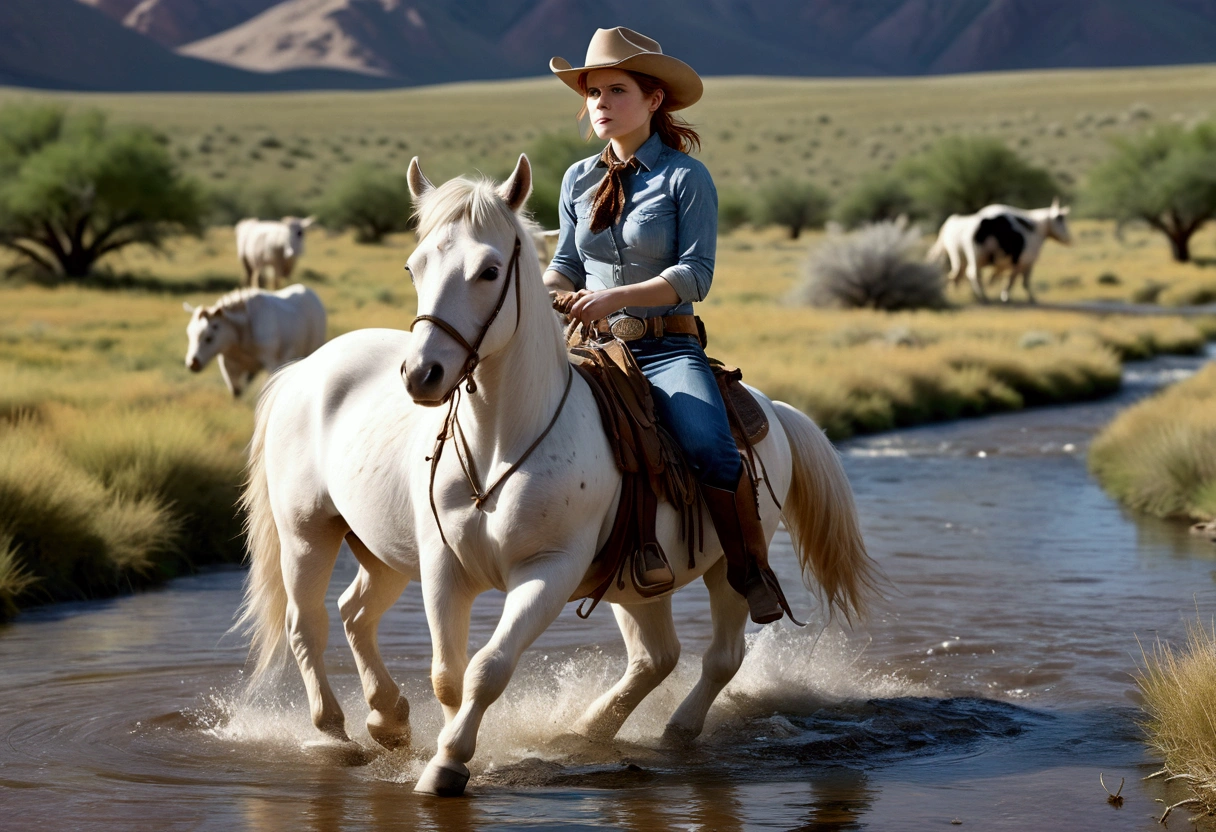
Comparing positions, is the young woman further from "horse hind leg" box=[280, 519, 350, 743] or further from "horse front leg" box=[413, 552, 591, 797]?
"horse hind leg" box=[280, 519, 350, 743]

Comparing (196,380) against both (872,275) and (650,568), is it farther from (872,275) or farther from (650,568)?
(872,275)

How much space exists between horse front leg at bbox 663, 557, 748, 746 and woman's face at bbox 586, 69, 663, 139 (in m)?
1.86

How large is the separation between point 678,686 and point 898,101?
123244 millimetres

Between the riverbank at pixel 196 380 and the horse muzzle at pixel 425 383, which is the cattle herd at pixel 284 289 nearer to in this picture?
the riverbank at pixel 196 380

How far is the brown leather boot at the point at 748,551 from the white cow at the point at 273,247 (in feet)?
79.5

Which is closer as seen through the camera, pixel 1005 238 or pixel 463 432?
pixel 463 432

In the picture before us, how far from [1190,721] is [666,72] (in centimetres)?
310

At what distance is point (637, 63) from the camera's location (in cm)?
559

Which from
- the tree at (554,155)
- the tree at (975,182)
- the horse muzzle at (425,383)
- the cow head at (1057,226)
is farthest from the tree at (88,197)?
the horse muzzle at (425,383)

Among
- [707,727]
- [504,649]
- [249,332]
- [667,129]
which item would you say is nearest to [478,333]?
[504,649]

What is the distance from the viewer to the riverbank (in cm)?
988

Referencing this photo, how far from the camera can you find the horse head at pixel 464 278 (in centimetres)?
461

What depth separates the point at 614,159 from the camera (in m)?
5.85

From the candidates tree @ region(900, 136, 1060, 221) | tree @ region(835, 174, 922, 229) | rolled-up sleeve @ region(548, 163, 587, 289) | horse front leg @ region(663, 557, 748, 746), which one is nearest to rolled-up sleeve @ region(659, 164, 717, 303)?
rolled-up sleeve @ region(548, 163, 587, 289)
